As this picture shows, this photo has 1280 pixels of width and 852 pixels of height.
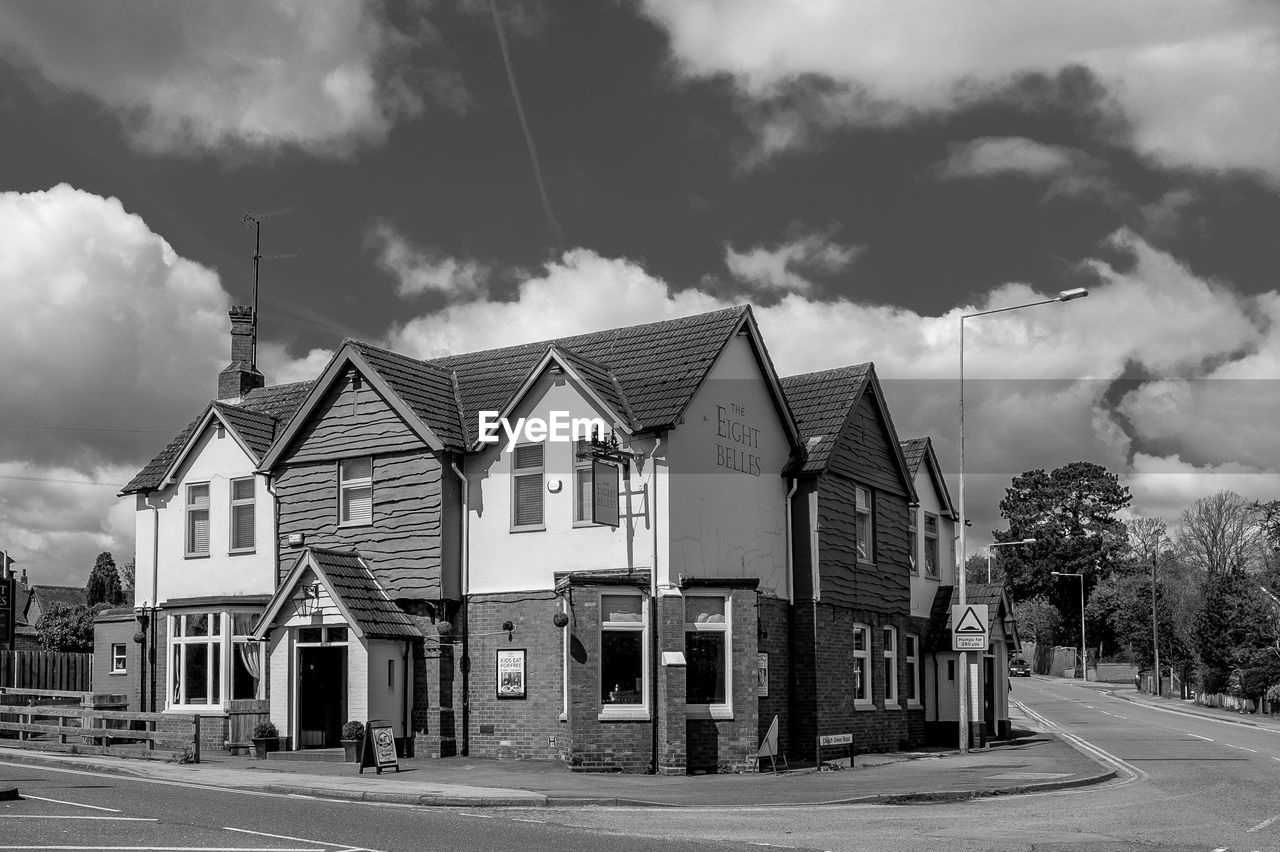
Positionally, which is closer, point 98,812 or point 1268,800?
point 98,812

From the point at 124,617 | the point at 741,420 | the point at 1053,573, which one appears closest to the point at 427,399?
the point at 741,420

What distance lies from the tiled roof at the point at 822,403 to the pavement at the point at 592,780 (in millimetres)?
6679

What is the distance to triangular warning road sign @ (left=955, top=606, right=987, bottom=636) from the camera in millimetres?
28984

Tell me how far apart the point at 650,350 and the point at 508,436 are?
11.8 feet

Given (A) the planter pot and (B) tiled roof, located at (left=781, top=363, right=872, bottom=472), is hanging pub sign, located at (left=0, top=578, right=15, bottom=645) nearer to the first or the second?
(A) the planter pot

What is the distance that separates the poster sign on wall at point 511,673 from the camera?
26.2 metres

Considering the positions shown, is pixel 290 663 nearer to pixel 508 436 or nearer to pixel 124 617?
pixel 508 436

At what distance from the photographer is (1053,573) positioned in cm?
11375

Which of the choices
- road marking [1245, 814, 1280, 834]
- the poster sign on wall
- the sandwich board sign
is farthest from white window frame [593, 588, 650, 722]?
road marking [1245, 814, 1280, 834]

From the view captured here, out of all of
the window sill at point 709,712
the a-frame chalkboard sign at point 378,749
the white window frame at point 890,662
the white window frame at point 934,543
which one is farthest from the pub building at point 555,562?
the white window frame at point 934,543

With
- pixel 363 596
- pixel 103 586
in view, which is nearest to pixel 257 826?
pixel 363 596

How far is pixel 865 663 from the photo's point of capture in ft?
102

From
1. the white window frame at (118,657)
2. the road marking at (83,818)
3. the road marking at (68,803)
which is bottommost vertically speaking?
the road marking at (68,803)

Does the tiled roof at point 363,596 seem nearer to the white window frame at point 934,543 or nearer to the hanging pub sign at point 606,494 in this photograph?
the hanging pub sign at point 606,494
